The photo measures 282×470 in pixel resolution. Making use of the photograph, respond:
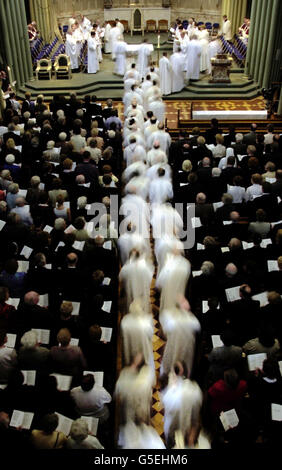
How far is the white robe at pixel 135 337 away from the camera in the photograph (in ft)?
19.1

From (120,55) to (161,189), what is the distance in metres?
12.1

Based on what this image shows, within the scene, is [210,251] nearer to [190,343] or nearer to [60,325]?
[190,343]

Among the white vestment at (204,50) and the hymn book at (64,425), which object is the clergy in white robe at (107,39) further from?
the hymn book at (64,425)

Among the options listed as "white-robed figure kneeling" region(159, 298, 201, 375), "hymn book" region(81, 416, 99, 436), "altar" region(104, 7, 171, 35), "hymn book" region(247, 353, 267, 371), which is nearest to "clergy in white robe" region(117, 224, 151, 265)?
"white-robed figure kneeling" region(159, 298, 201, 375)

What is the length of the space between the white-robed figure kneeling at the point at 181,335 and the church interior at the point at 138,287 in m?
0.02

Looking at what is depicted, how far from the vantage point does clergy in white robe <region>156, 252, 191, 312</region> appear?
22.0 feet

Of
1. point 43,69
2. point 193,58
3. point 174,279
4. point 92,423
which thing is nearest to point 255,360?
point 174,279

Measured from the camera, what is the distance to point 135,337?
5.84m

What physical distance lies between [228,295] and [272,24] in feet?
46.6

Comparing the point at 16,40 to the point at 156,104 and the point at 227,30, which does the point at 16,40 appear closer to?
the point at 156,104

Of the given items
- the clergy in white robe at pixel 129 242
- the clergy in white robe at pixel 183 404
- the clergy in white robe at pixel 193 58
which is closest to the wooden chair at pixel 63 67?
the clergy in white robe at pixel 193 58

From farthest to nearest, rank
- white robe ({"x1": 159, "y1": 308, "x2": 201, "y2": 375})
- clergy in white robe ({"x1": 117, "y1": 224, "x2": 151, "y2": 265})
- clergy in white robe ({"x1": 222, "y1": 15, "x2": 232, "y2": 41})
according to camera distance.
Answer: clergy in white robe ({"x1": 222, "y1": 15, "x2": 232, "y2": 41}) < clergy in white robe ({"x1": 117, "y1": 224, "x2": 151, "y2": 265}) < white robe ({"x1": 159, "y1": 308, "x2": 201, "y2": 375})

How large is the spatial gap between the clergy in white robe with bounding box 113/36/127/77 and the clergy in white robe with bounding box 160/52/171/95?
234 cm

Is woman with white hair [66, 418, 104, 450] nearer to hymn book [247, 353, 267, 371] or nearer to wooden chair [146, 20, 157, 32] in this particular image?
hymn book [247, 353, 267, 371]
